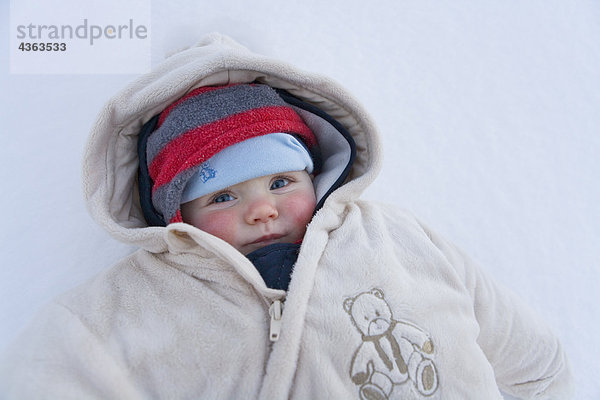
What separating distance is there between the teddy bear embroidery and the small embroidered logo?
0.35m

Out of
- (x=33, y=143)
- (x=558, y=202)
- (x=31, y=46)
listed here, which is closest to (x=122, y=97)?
(x=33, y=143)

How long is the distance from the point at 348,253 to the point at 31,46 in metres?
1.06

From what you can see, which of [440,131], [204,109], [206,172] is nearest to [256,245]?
[206,172]

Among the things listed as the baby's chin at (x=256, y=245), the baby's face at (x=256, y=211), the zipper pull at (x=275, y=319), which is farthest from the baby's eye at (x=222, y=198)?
the zipper pull at (x=275, y=319)

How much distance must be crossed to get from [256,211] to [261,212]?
0.4 inches

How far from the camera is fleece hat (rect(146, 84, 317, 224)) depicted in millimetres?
1045

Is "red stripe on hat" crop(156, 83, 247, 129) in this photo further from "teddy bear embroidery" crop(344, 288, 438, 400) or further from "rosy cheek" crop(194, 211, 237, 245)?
"teddy bear embroidery" crop(344, 288, 438, 400)

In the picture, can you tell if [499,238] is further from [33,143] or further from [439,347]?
[33,143]

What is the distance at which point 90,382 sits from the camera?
0.87 meters

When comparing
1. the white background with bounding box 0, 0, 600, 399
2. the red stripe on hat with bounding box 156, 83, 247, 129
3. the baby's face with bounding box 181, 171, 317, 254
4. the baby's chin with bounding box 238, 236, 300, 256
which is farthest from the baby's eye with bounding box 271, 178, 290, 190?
the white background with bounding box 0, 0, 600, 399

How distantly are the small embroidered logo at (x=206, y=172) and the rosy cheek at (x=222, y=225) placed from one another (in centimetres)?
7

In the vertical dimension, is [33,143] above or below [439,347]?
above

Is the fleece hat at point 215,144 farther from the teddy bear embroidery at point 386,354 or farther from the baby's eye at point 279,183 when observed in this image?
the teddy bear embroidery at point 386,354

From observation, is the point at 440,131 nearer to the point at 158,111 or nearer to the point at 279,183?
the point at 279,183
